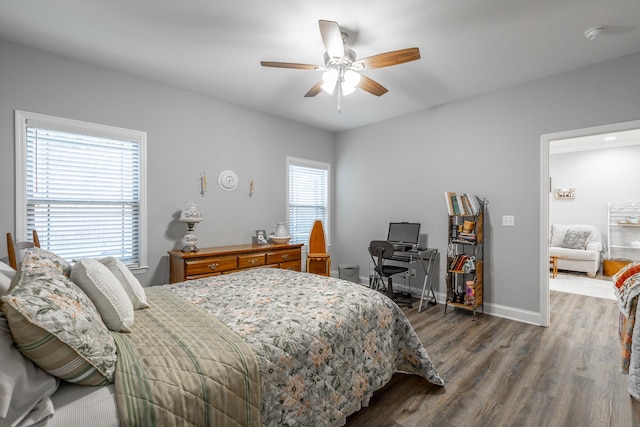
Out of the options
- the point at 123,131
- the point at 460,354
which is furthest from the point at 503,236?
the point at 123,131

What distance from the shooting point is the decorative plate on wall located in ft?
12.9

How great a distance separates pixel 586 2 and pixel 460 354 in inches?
109

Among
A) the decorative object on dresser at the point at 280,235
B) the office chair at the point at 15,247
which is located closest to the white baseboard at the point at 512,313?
the decorative object on dresser at the point at 280,235

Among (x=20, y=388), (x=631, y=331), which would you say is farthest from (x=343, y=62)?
(x=631, y=331)

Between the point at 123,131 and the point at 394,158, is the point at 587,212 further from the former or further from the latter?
the point at 123,131

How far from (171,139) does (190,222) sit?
0.98 metres

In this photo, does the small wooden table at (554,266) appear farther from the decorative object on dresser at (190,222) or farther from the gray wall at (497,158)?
the decorative object on dresser at (190,222)

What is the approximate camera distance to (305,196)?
16.5 feet

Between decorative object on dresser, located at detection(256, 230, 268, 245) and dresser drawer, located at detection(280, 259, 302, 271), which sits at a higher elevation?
decorative object on dresser, located at detection(256, 230, 268, 245)

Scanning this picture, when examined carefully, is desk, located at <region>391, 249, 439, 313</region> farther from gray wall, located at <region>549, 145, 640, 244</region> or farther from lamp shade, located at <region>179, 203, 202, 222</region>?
gray wall, located at <region>549, 145, 640, 244</region>

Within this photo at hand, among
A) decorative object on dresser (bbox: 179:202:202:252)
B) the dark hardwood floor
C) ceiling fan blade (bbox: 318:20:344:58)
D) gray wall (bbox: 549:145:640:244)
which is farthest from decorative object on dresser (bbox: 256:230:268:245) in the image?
gray wall (bbox: 549:145:640:244)

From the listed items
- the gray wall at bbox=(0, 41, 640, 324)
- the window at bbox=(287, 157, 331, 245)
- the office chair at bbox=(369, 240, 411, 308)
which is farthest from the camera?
the window at bbox=(287, 157, 331, 245)

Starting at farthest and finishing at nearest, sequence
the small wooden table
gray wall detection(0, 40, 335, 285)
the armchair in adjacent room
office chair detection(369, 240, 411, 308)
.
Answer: the small wooden table → the armchair in adjacent room → office chair detection(369, 240, 411, 308) → gray wall detection(0, 40, 335, 285)

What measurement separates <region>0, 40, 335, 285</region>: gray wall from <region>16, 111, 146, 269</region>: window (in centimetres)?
8
